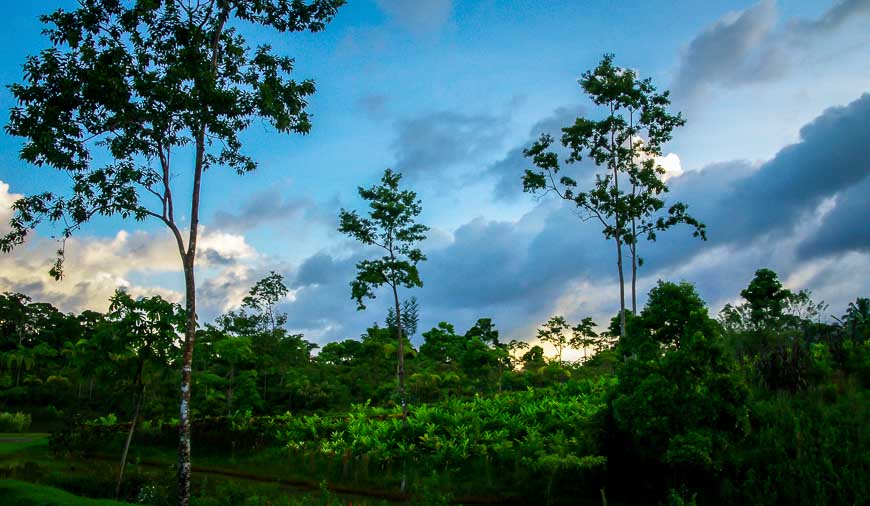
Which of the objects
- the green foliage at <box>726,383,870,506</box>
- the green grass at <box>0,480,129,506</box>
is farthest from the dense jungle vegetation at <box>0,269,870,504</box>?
the green grass at <box>0,480,129,506</box>

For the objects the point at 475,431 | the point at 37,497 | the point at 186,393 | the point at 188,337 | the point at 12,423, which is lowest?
the point at 12,423

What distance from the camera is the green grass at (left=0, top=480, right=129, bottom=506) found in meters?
10.0

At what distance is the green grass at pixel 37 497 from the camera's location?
394 inches

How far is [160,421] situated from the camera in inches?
924

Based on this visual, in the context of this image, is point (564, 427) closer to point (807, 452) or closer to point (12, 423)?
point (807, 452)

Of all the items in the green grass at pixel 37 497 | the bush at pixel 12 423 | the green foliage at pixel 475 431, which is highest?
the green foliage at pixel 475 431

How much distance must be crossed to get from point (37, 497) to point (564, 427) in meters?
12.8

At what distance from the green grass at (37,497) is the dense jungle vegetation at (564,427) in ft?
11.0

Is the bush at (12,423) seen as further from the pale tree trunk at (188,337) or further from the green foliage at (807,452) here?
the green foliage at (807,452)

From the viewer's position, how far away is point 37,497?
1056cm

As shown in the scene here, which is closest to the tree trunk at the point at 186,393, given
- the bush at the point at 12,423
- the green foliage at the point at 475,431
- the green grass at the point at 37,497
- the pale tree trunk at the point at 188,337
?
the pale tree trunk at the point at 188,337

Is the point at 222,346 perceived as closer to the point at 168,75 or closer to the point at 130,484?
the point at 130,484

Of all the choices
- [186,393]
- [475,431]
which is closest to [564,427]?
[475,431]

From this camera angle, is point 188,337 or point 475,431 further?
point 475,431
